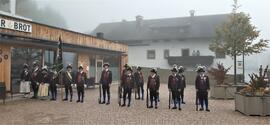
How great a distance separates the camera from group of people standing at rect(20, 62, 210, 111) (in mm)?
13664

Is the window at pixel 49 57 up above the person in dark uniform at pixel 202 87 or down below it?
above

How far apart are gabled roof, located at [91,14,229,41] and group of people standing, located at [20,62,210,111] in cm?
2726

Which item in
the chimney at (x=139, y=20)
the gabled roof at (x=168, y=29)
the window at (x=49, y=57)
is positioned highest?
the chimney at (x=139, y=20)

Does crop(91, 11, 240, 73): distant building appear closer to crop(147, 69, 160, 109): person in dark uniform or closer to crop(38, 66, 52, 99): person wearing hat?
crop(38, 66, 52, 99): person wearing hat

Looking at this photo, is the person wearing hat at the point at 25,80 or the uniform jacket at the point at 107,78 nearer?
the uniform jacket at the point at 107,78

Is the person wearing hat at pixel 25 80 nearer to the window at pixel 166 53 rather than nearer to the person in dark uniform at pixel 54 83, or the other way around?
the person in dark uniform at pixel 54 83

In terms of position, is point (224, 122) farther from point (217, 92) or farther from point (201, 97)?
point (217, 92)

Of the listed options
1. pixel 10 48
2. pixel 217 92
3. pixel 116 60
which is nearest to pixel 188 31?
pixel 116 60

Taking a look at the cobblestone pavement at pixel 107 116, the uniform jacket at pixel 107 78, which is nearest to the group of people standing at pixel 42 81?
the uniform jacket at pixel 107 78

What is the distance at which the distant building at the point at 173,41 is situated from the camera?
4250 cm

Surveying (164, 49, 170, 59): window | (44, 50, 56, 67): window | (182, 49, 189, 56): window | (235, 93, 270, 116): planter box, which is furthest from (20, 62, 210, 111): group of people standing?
(164, 49, 170, 59): window

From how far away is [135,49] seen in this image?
46719mm

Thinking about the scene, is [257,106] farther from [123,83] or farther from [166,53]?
[166,53]

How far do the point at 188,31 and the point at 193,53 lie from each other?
316 cm
